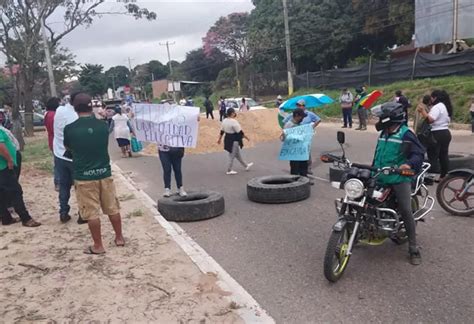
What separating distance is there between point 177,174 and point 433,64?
58.5ft

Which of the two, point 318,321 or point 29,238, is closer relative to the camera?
point 318,321

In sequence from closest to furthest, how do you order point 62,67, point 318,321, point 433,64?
point 318,321 < point 433,64 < point 62,67

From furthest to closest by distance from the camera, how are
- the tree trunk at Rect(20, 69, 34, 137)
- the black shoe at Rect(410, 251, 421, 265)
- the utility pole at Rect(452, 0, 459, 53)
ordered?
the tree trunk at Rect(20, 69, 34, 137)
the utility pole at Rect(452, 0, 459, 53)
the black shoe at Rect(410, 251, 421, 265)

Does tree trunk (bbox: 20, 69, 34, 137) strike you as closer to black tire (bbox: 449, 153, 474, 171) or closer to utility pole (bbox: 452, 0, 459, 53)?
black tire (bbox: 449, 153, 474, 171)

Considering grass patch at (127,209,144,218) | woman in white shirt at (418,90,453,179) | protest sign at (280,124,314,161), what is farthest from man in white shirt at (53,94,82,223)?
woman in white shirt at (418,90,453,179)

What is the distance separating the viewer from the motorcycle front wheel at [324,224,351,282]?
4359 mm

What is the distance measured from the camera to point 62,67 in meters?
46.8

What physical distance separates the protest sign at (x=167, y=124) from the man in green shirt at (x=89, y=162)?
2483 millimetres

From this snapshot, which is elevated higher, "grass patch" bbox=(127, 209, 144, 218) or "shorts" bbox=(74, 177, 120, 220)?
"shorts" bbox=(74, 177, 120, 220)

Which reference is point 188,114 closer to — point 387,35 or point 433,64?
point 433,64

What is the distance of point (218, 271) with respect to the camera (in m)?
4.88

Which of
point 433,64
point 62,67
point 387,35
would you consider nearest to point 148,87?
point 62,67

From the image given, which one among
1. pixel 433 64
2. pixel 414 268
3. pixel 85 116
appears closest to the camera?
pixel 414 268

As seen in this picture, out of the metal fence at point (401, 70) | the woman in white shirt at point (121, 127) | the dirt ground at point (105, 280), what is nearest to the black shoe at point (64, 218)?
the dirt ground at point (105, 280)
